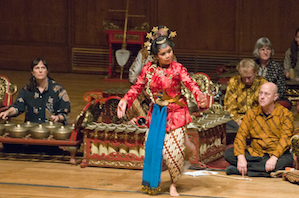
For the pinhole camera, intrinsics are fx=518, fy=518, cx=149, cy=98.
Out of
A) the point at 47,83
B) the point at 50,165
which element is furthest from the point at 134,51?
the point at 50,165

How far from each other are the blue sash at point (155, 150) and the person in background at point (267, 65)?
7.18ft

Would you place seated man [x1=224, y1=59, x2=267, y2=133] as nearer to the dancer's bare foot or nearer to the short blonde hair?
the short blonde hair

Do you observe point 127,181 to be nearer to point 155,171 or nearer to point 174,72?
point 155,171

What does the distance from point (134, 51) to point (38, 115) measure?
4.18 metres

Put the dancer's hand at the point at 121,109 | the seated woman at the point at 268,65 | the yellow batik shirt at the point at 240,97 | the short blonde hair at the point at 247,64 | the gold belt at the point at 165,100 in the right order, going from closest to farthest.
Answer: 1. the dancer's hand at the point at 121,109
2. the gold belt at the point at 165,100
3. the short blonde hair at the point at 247,64
4. the yellow batik shirt at the point at 240,97
5. the seated woman at the point at 268,65

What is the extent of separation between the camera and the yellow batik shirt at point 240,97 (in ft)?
16.8

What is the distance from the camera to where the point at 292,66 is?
21.5ft

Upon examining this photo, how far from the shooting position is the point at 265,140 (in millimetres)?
4410

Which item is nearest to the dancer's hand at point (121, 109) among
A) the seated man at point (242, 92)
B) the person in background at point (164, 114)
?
the person in background at point (164, 114)

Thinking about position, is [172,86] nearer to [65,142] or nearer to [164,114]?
[164,114]

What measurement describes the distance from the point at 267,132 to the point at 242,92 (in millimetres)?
856

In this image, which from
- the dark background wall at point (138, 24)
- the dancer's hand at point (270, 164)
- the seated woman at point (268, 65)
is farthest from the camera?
the dark background wall at point (138, 24)

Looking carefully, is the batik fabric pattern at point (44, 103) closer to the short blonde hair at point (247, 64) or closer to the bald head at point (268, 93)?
the short blonde hair at point (247, 64)

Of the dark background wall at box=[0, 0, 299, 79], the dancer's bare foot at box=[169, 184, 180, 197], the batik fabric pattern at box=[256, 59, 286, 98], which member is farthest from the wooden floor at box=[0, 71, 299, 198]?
the dark background wall at box=[0, 0, 299, 79]
